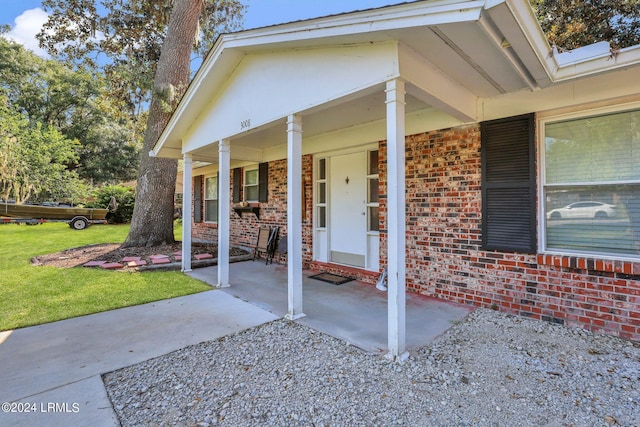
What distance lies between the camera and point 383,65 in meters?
2.82

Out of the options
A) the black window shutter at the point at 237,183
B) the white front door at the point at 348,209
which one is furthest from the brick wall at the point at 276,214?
the white front door at the point at 348,209

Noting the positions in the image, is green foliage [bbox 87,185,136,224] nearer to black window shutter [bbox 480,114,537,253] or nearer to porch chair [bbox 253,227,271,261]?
porch chair [bbox 253,227,271,261]

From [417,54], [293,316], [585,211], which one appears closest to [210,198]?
[293,316]

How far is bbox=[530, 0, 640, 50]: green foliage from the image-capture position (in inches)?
229

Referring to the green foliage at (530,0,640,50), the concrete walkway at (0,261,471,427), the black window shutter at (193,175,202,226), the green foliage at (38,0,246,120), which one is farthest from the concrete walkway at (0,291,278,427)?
the green foliage at (38,0,246,120)

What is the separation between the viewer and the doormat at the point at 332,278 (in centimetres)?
544

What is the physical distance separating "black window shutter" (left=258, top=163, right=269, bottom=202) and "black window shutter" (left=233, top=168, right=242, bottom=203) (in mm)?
1051

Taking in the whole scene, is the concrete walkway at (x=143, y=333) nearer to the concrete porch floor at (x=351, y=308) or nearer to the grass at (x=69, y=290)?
the concrete porch floor at (x=351, y=308)

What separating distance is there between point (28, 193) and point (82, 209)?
4.96 m

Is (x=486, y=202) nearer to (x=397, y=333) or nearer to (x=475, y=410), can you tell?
(x=397, y=333)

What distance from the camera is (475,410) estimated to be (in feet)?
7.10

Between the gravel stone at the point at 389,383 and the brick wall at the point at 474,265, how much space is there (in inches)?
13.1

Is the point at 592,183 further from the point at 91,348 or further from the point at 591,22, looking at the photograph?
the point at 91,348

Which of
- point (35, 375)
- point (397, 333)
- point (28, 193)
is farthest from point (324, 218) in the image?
point (28, 193)
